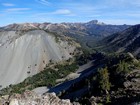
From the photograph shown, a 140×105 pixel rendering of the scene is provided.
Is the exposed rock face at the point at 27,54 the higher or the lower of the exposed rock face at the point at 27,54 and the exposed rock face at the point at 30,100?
the lower

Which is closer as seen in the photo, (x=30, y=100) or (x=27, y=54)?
(x=30, y=100)

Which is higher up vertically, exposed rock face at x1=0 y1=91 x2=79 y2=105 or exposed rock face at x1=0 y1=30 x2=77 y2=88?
exposed rock face at x1=0 y1=91 x2=79 y2=105

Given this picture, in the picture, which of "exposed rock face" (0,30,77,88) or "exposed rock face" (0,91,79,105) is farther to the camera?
"exposed rock face" (0,30,77,88)

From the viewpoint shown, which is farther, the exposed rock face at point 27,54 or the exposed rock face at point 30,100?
the exposed rock face at point 27,54

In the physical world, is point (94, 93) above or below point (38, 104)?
below

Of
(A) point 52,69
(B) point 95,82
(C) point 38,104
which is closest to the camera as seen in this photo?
(C) point 38,104

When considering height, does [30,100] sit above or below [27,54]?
above

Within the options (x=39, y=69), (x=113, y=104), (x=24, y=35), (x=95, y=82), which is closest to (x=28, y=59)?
(x=39, y=69)

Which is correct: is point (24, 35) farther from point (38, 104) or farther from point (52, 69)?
point (38, 104)
